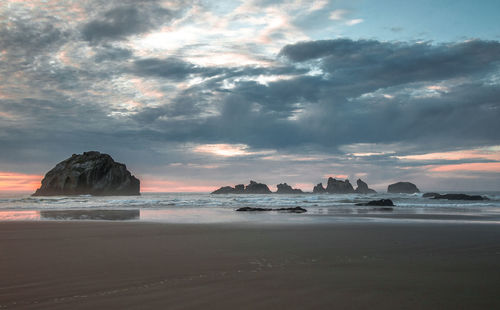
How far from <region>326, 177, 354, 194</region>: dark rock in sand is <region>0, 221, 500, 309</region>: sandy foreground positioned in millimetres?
109890

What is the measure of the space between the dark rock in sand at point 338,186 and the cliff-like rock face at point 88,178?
2664 inches

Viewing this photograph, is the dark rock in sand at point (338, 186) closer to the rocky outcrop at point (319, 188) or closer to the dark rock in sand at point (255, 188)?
the rocky outcrop at point (319, 188)

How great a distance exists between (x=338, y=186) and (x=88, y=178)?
80.8m

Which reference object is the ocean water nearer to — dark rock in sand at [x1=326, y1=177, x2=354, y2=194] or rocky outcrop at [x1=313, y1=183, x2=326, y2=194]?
dark rock in sand at [x1=326, y1=177, x2=354, y2=194]

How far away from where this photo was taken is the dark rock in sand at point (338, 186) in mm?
114750

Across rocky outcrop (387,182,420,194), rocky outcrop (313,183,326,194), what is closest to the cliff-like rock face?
rocky outcrop (313,183,326,194)

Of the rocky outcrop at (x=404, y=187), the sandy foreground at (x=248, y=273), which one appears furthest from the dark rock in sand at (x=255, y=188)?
the sandy foreground at (x=248, y=273)

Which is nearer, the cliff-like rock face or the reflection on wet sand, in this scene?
the reflection on wet sand

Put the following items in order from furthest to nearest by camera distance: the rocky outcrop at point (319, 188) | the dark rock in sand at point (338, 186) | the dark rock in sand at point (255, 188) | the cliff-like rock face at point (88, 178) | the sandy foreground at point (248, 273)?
1. the rocky outcrop at point (319, 188)
2. the dark rock in sand at point (255, 188)
3. the dark rock in sand at point (338, 186)
4. the cliff-like rock face at point (88, 178)
5. the sandy foreground at point (248, 273)

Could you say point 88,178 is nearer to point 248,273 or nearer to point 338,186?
point 338,186

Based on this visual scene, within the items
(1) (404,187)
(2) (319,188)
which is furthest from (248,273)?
(2) (319,188)

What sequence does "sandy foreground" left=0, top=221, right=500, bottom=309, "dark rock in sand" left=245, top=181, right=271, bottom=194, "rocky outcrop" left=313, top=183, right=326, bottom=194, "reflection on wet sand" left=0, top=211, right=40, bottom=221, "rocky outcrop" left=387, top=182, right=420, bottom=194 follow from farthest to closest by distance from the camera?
"rocky outcrop" left=313, top=183, right=326, bottom=194 < "dark rock in sand" left=245, top=181, right=271, bottom=194 < "rocky outcrop" left=387, top=182, right=420, bottom=194 < "reflection on wet sand" left=0, top=211, right=40, bottom=221 < "sandy foreground" left=0, top=221, right=500, bottom=309

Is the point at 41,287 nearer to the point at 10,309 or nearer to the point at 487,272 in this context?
the point at 10,309

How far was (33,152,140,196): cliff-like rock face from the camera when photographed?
77.1 metres
